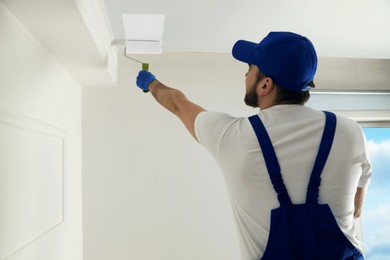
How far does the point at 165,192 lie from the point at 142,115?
19.8 inches

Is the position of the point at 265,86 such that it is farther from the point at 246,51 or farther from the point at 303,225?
the point at 303,225

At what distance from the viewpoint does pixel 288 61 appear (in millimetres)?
1097

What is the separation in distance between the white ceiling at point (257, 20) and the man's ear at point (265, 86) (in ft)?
2.13

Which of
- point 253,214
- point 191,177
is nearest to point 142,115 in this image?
point 191,177

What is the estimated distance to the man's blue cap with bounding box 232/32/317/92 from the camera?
1.10 meters

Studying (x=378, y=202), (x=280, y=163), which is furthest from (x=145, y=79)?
(x=378, y=202)

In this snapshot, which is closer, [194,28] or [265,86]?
[265,86]

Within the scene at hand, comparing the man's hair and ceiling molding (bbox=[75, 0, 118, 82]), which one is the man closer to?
the man's hair

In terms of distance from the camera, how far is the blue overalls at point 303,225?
3.28ft

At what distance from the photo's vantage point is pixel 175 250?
90.0 inches

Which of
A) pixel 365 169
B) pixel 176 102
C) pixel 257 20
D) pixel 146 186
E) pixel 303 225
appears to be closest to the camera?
pixel 303 225

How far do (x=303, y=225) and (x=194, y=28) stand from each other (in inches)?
50.1

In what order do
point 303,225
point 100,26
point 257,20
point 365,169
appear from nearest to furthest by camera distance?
point 303,225 < point 365,169 < point 100,26 < point 257,20

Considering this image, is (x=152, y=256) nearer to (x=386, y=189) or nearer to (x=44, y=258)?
(x=44, y=258)
